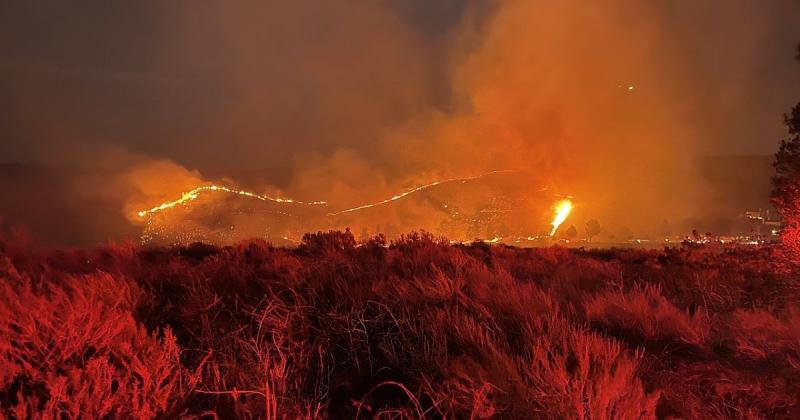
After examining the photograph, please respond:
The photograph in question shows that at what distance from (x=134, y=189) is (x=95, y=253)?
69.9 feet

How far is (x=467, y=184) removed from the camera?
117 feet

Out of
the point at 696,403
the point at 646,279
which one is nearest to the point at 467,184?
the point at 646,279

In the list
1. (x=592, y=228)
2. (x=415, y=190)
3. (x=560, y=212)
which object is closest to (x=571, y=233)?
(x=592, y=228)

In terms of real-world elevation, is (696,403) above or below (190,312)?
below

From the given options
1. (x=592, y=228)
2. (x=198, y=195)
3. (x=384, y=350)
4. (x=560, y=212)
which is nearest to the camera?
(x=384, y=350)

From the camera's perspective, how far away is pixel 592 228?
30.2 meters

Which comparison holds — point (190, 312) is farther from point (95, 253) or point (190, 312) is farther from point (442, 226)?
point (442, 226)

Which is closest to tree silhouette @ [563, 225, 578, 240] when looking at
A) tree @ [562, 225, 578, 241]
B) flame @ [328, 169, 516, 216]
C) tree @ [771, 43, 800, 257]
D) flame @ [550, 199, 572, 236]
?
tree @ [562, 225, 578, 241]

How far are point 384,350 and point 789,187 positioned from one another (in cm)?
725

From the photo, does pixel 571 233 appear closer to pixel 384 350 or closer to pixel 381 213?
pixel 381 213

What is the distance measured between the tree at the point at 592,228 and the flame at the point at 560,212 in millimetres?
1710

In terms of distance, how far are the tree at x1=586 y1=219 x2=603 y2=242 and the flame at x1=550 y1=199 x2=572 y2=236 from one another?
1710 mm

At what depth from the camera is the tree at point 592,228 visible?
2992 cm

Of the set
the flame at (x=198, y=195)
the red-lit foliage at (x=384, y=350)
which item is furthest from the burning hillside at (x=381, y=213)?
the red-lit foliage at (x=384, y=350)
